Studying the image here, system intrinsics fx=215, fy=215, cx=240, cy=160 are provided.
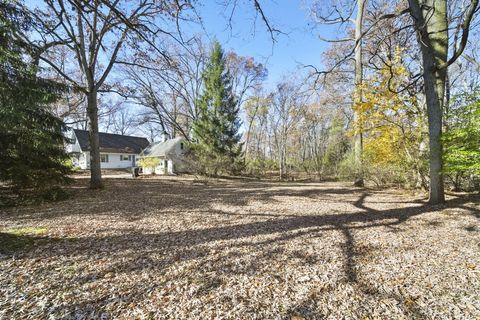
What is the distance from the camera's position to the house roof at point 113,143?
25478 millimetres

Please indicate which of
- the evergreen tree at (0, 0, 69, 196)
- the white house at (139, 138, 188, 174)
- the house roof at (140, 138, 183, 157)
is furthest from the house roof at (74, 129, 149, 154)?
the evergreen tree at (0, 0, 69, 196)

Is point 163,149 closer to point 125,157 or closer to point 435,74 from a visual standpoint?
point 125,157

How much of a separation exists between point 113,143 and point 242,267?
29.9 meters

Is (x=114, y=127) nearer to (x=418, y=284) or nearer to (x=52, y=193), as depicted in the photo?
(x=52, y=193)

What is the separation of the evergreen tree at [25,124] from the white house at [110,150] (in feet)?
65.4

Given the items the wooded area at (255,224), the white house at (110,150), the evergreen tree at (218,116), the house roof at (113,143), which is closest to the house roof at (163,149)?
the white house at (110,150)

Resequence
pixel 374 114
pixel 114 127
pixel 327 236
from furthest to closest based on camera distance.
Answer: pixel 114 127 → pixel 374 114 → pixel 327 236

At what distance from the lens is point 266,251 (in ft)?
10.8

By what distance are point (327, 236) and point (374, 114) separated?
619 cm

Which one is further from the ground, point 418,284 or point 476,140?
point 476,140

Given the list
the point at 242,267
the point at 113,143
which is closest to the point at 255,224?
the point at 242,267

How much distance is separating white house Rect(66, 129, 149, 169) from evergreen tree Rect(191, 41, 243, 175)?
13160 millimetres

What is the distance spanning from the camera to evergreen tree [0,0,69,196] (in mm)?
5531

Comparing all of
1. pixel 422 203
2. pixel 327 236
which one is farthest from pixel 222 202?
pixel 422 203
